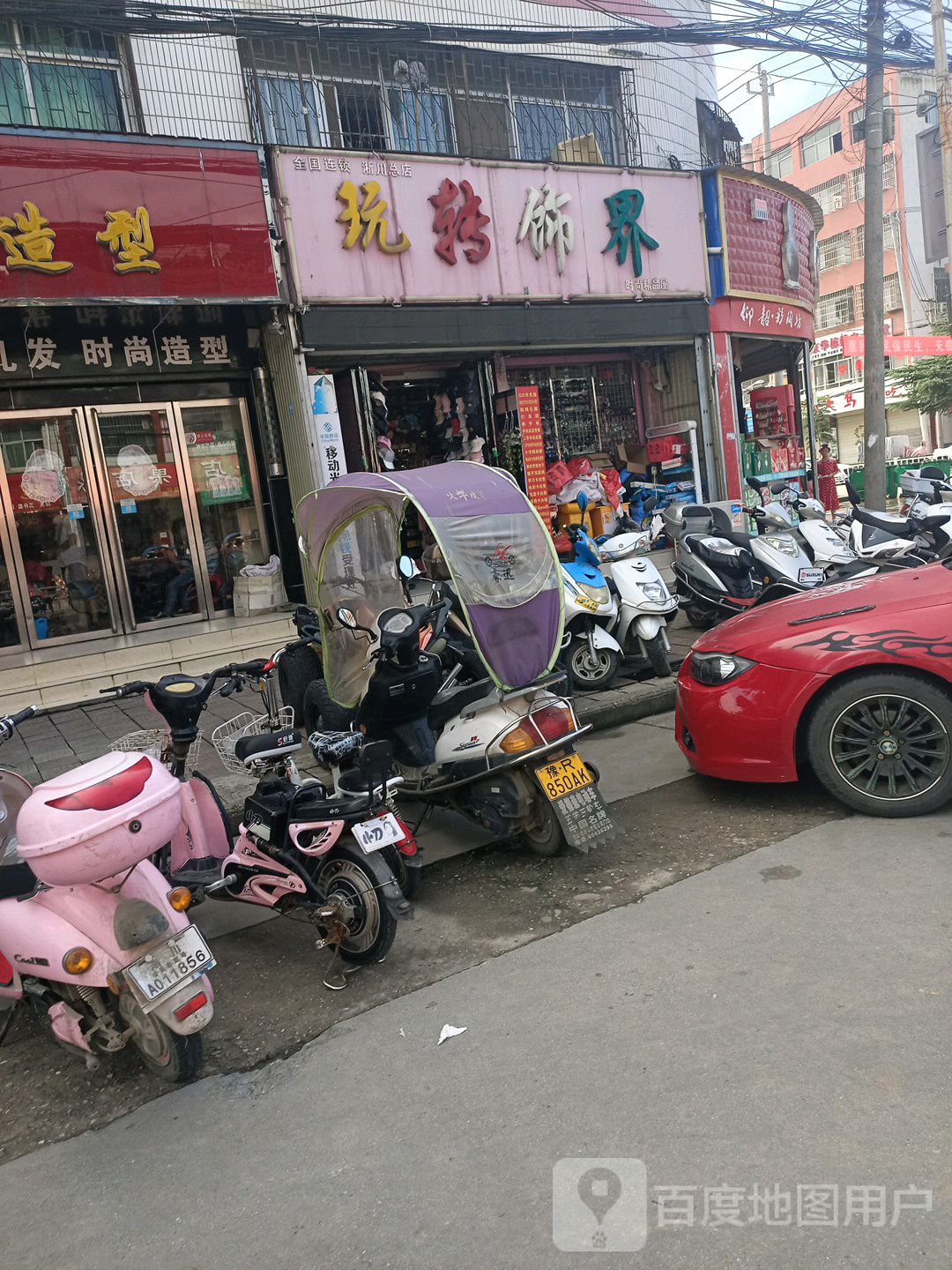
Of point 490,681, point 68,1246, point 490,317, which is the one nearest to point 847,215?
point 490,317

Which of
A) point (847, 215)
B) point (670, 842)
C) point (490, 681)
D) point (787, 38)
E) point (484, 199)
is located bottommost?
point (670, 842)

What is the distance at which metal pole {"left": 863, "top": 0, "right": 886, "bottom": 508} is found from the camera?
1066 centimetres

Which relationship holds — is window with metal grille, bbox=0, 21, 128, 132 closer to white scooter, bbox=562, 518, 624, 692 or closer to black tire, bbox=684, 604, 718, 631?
white scooter, bbox=562, 518, 624, 692

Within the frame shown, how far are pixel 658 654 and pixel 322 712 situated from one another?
3.03 m

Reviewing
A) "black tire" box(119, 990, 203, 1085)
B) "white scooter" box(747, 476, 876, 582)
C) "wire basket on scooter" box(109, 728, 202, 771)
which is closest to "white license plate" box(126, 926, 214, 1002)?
"black tire" box(119, 990, 203, 1085)

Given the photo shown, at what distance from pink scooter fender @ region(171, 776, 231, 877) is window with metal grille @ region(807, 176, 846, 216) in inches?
1617

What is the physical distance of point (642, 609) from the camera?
7.68 metres

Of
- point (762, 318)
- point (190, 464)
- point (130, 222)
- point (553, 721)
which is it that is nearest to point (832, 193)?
point (762, 318)

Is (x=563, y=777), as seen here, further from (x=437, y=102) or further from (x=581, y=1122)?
(x=437, y=102)

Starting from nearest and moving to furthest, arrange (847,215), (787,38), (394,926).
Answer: (394,926) < (787,38) < (847,215)

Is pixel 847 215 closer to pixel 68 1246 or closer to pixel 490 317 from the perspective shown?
pixel 490 317

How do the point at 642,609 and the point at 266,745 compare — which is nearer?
the point at 266,745

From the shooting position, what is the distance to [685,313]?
1220cm

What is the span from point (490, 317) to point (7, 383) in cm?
520
